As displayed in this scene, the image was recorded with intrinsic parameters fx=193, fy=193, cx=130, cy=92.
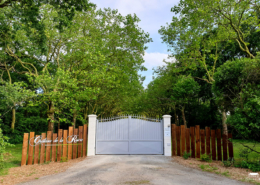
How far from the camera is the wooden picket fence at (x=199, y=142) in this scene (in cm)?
858

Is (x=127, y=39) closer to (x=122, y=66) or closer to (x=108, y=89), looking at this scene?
(x=122, y=66)

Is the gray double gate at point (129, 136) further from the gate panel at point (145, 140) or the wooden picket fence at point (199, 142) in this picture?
the wooden picket fence at point (199, 142)

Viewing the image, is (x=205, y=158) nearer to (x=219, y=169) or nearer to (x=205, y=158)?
(x=205, y=158)

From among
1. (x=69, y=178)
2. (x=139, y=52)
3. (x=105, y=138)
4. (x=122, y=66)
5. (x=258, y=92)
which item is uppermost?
(x=139, y=52)

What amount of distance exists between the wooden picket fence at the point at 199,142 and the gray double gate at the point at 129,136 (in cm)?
83

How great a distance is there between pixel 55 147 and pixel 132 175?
4.20 metres

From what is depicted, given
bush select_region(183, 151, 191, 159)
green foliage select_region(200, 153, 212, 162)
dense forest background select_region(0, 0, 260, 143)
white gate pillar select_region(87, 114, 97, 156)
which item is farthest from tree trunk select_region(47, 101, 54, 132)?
green foliage select_region(200, 153, 212, 162)

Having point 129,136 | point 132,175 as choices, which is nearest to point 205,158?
point 129,136

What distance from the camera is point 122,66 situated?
16641 millimetres

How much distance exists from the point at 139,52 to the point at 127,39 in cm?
149

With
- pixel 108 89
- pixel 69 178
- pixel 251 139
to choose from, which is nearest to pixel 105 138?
pixel 69 178

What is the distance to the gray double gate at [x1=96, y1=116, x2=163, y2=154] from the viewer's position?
9.90 m

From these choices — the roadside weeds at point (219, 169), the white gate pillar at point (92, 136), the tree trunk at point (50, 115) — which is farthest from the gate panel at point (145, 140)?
the tree trunk at point (50, 115)

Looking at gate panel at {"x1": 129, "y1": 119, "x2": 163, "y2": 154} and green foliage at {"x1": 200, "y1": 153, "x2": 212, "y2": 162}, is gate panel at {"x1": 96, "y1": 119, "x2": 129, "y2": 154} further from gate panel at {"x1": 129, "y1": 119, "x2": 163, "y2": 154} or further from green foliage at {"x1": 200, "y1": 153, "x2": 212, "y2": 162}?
green foliage at {"x1": 200, "y1": 153, "x2": 212, "y2": 162}
